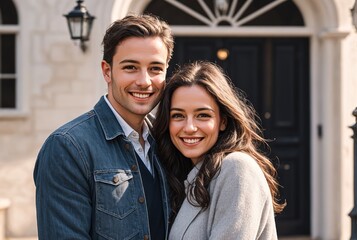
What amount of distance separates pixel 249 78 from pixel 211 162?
16.5ft

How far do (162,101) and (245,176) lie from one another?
0.51 metres

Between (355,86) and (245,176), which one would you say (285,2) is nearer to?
(355,86)

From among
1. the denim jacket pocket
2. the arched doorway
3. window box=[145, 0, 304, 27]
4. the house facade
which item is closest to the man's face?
the denim jacket pocket

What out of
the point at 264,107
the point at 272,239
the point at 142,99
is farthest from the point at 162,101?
the point at 264,107

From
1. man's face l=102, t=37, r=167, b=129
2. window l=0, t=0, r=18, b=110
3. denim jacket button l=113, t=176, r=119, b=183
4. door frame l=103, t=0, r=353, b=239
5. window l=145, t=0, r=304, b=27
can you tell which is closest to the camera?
denim jacket button l=113, t=176, r=119, b=183

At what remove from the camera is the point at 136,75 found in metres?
2.60

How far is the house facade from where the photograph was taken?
7004 millimetres

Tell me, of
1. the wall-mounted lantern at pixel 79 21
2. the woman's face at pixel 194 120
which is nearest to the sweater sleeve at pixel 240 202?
the woman's face at pixel 194 120

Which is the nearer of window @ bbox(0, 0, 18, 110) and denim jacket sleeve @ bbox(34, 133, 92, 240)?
denim jacket sleeve @ bbox(34, 133, 92, 240)

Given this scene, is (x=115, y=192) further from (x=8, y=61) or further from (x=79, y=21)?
(x=8, y=61)

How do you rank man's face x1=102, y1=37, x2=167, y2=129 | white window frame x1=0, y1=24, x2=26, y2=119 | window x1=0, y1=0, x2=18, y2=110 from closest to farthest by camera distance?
1. man's face x1=102, y1=37, x2=167, y2=129
2. white window frame x1=0, y1=24, x2=26, y2=119
3. window x1=0, y1=0, x2=18, y2=110

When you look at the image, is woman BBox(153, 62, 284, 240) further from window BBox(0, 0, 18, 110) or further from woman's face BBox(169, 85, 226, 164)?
window BBox(0, 0, 18, 110)

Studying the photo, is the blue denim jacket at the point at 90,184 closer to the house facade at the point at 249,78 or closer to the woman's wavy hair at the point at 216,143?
the woman's wavy hair at the point at 216,143

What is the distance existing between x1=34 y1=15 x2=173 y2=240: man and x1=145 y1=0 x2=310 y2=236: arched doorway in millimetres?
4854
